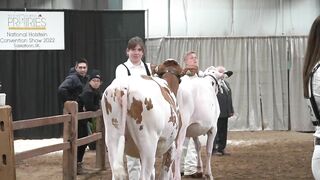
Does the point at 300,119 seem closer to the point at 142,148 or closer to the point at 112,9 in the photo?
the point at 112,9

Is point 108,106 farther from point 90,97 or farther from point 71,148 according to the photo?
point 90,97

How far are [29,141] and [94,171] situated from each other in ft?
18.1

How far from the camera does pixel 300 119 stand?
49.1 ft

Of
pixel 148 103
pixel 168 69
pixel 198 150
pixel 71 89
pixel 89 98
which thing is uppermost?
pixel 168 69

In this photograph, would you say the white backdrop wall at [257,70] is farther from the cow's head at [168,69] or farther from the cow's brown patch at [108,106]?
the cow's brown patch at [108,106]

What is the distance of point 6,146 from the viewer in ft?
13.8

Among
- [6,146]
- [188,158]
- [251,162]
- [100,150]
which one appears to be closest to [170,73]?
[6,146]

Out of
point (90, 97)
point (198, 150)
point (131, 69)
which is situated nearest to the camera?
point (131, 69)

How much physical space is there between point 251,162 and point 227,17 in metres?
7.32

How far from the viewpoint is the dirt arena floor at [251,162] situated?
7998 millimetres

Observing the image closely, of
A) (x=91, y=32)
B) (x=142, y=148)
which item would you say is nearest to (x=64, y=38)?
(x=91, y=32)

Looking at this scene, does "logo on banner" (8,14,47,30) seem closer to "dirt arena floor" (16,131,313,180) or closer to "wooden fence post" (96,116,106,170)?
"dirt arena floor" (16,131,313,180)

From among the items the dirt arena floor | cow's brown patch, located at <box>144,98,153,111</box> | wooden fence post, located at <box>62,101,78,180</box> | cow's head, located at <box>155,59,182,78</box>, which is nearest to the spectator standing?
the dirt arena floor

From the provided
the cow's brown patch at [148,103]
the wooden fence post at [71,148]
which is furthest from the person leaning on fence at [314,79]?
the wooden fence post at [71,148]
